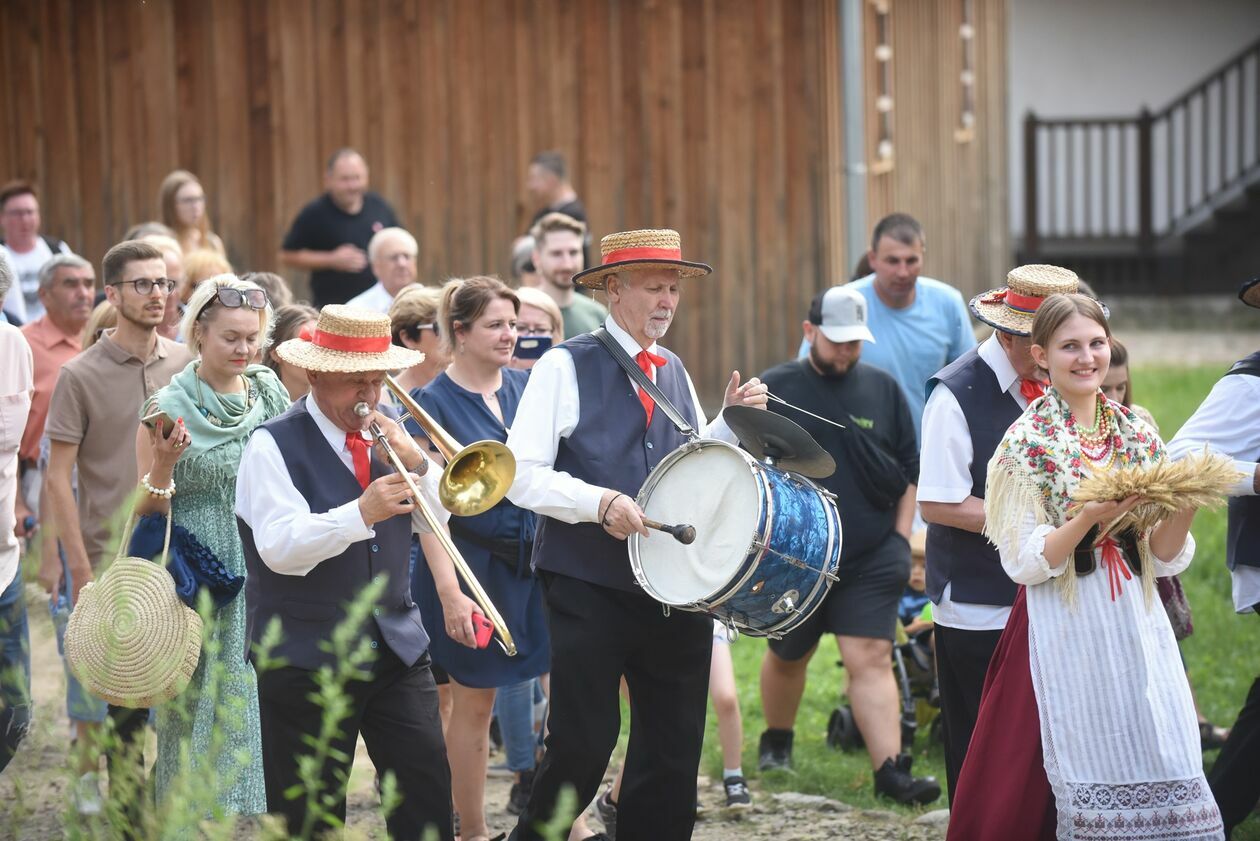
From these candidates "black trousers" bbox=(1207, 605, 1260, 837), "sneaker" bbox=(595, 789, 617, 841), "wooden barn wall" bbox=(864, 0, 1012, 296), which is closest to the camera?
"black trousers" bbox=(1207, 605, 1260, 837)

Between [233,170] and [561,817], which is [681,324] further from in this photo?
[561,817]

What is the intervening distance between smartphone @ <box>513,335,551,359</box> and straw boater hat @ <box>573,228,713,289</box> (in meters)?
1.84

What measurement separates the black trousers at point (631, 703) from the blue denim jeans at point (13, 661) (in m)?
1.55

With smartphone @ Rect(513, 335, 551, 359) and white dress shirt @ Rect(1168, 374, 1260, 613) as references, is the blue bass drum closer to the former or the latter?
white dress shirt @ Rect(1168, 374, 1260, 613)

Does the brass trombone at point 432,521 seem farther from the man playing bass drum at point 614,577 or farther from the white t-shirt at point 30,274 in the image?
the white t-shirt at point 30,274

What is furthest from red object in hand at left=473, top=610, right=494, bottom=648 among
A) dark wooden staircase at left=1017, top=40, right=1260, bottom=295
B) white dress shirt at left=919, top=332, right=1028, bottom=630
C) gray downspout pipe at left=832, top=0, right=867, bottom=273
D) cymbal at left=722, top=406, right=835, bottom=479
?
dark wooden staircase at left=1017, top=40, right=1260, bottom=295

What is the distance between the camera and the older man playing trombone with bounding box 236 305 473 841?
461 centimetres

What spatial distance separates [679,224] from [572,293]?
3.97m

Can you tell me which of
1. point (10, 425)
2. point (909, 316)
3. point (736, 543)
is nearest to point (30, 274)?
point (10, 425)

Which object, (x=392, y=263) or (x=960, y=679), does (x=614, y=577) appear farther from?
(x=392, y=263)

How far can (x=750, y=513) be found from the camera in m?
4.73

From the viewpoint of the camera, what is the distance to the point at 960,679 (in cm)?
514

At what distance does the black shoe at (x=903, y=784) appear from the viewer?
636 cm

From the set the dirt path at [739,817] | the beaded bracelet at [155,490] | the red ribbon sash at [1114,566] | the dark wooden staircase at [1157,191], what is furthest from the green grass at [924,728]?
the dark wooden staircase at [1157,191]
